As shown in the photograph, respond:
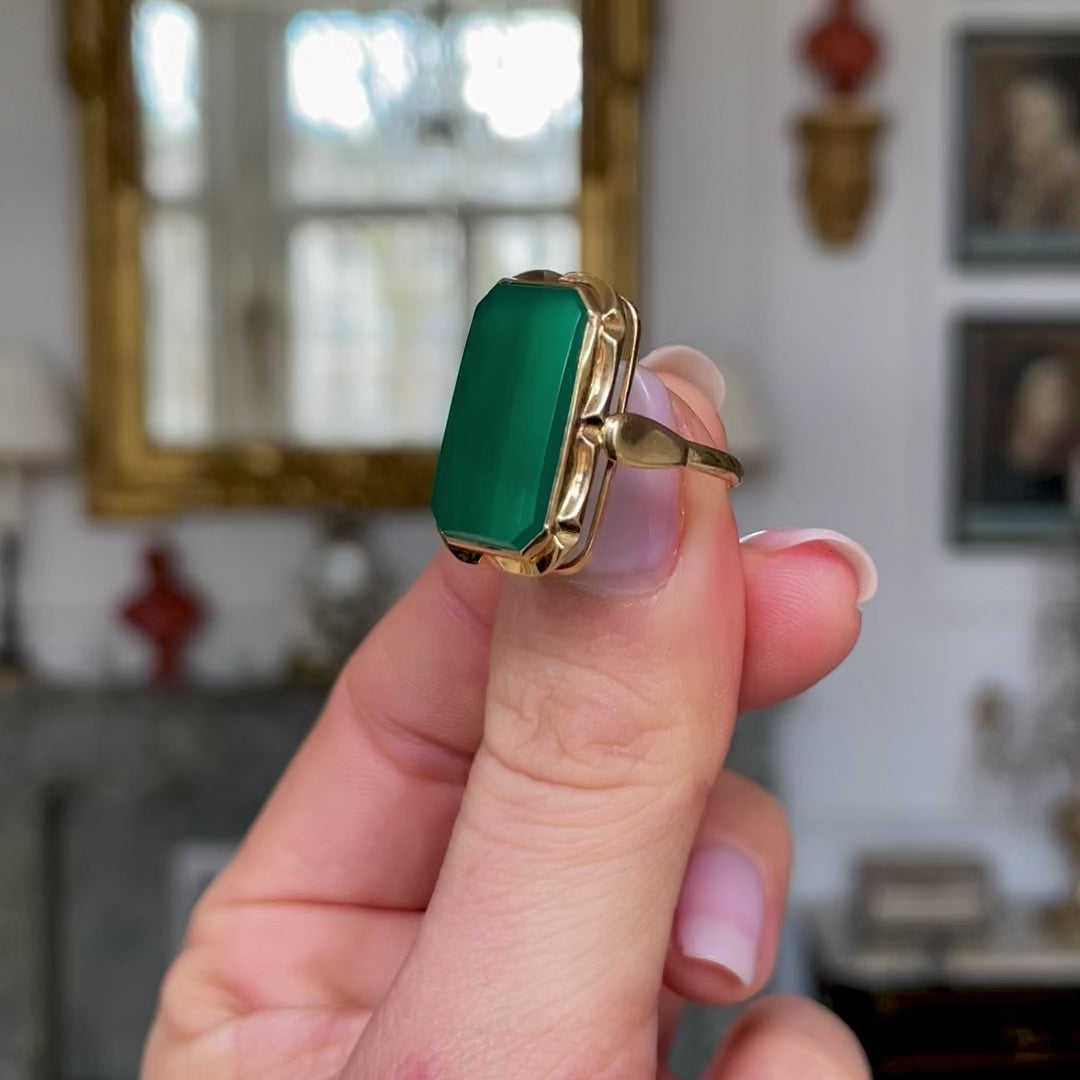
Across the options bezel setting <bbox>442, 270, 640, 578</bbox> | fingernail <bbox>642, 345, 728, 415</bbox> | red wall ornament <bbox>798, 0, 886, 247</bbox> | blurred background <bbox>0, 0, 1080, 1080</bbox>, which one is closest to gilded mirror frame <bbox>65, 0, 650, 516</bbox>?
blurred background <bbox>0, 0, 1080, 1080</bbox>

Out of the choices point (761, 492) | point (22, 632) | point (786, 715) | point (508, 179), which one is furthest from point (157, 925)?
point (508, 179)

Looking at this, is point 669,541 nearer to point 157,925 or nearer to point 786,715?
point 786,715

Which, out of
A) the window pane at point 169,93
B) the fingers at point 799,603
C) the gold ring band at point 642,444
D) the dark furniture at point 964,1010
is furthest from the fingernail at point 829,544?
the window pane at point 169,93

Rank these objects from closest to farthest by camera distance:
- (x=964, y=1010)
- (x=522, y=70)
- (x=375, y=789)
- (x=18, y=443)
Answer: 1. (x=375, y=789)
2. (x=964, y=1010)
3. (x=18, y=443)
4. (x=522, y=70)

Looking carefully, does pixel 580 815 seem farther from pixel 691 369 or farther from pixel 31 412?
pixel 31 412

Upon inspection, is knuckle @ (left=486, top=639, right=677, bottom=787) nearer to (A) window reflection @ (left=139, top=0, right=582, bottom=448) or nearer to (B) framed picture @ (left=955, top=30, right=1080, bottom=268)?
(A) window reflection @ (left=139, top=0, right=582, bottom=448)

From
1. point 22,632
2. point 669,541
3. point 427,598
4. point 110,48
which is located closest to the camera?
point 669,541

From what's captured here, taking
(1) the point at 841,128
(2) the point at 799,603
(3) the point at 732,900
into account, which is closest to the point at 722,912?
(3) the point at 732,900
